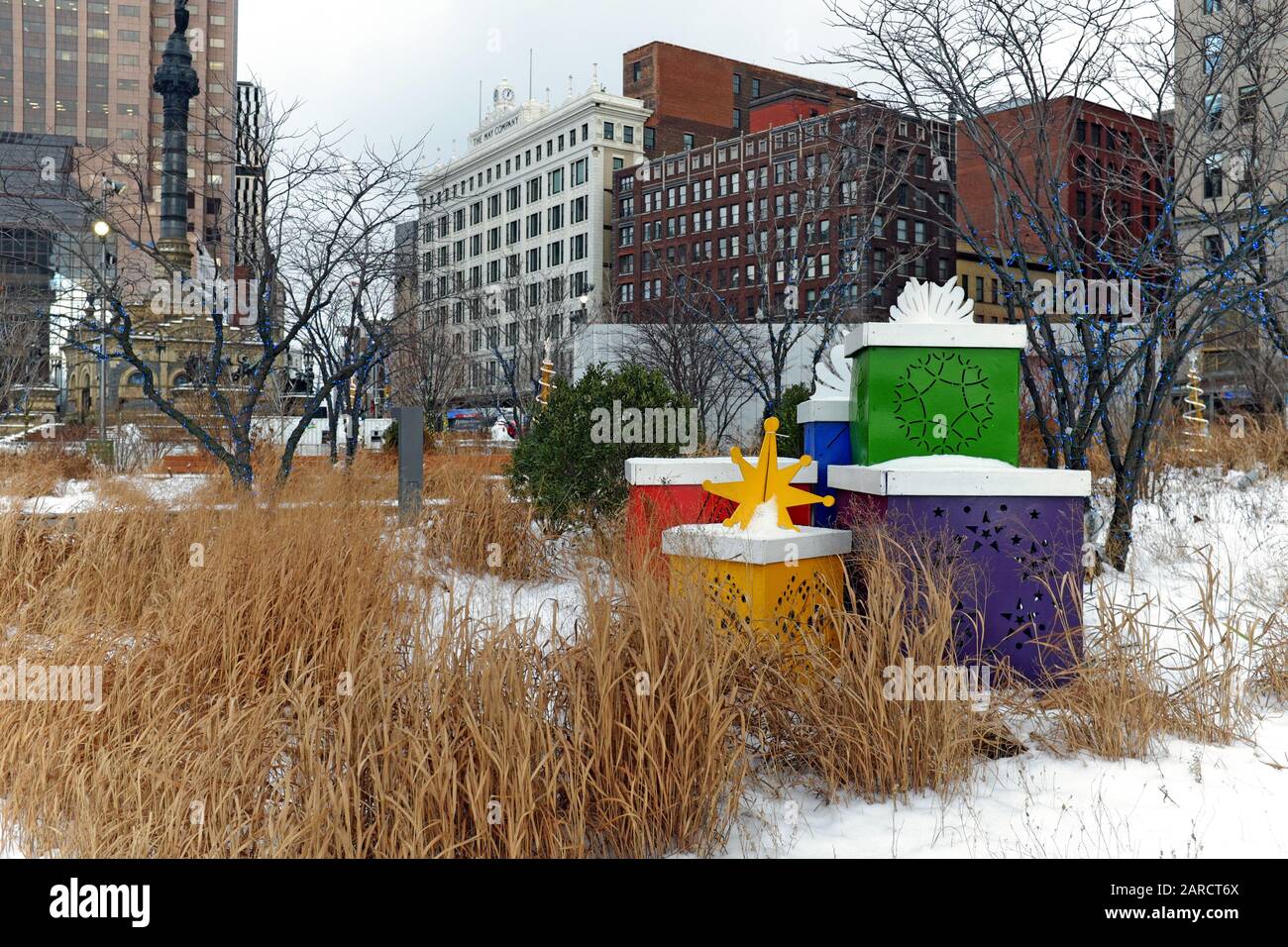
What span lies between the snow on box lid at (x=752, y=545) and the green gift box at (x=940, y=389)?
665 mm

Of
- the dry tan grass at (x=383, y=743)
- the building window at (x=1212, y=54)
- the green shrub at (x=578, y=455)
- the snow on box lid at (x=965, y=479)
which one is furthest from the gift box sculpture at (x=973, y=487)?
the building window at (x=1212, y=54)

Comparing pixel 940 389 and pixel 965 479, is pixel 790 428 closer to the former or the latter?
pixel 940 389

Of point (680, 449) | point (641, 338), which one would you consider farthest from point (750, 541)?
point (641, 338)

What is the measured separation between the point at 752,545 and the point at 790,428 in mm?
6045

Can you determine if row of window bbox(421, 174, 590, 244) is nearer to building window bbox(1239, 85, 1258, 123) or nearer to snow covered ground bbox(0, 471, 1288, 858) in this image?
building window bbox(1239, 85, 1258, 123)

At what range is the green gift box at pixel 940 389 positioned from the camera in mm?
5324

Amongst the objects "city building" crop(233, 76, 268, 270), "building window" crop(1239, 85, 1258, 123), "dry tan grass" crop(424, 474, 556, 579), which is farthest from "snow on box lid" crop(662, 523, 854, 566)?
"city building" crop(233, 76, 268, 270)

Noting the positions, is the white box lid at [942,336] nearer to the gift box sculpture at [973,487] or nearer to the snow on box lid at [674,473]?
the gift box sculpture at [973,487]

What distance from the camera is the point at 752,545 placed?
185 inches

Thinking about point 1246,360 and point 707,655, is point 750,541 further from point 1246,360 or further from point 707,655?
point 1246,360

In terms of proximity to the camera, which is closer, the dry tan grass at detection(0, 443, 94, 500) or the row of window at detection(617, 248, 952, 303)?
the dry tan grass at detection(0, 443, 94, 500)

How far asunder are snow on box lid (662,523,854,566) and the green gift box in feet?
2.18

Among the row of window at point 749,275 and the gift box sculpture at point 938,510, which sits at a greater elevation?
the row of window at point 749,275

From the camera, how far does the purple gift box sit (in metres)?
4.86
